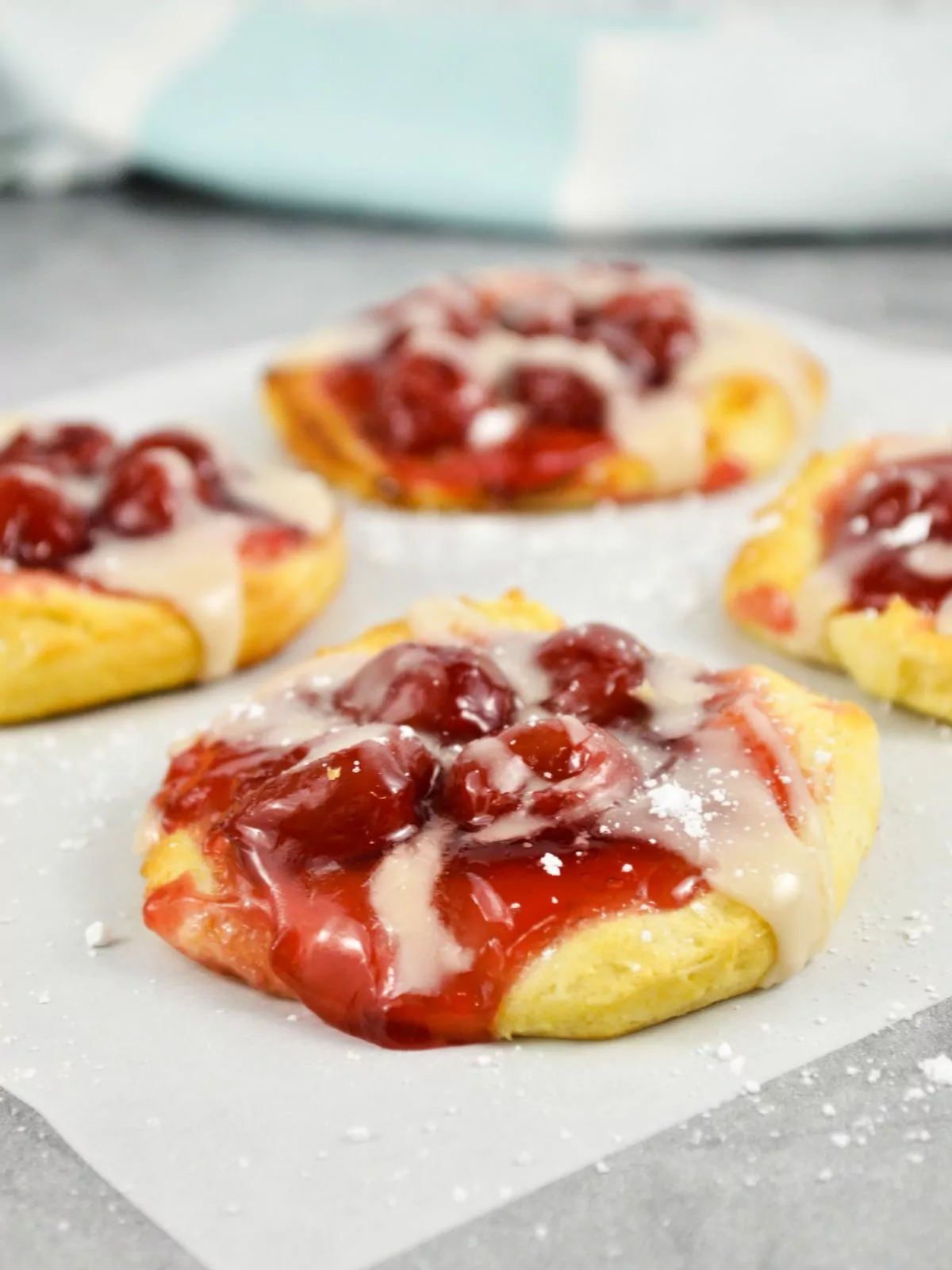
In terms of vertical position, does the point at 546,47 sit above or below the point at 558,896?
above

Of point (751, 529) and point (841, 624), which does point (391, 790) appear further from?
point (751, 529)

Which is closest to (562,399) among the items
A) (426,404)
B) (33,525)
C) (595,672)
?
(426,404)

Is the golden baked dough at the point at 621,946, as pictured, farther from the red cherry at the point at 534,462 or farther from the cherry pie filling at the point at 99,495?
the red cherry at the point at 534,462

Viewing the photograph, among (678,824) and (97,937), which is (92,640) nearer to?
(97,937)

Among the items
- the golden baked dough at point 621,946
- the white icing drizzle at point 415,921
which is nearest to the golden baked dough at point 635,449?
the golden baked dough at point 621,946

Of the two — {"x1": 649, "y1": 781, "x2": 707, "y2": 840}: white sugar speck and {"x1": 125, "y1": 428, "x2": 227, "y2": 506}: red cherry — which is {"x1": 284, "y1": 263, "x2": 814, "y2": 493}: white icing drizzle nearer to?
{"x1": 125, "y1": 428, "x2": 227, "y2": 506}: red cherry

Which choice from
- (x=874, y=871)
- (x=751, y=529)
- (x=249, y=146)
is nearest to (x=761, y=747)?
(x=874, y=871)
